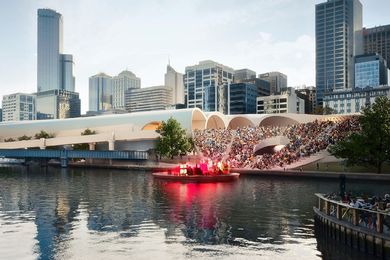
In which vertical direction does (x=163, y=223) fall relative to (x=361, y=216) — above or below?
below

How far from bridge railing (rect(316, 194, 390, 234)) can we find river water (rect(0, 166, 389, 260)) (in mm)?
1874

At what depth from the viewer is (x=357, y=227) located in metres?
24.4

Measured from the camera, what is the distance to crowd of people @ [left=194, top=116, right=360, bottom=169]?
76.5 m

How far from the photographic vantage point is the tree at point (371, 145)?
65.3m

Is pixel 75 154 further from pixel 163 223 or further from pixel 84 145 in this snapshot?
pixel 163 223

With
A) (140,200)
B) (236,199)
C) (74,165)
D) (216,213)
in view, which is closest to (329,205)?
(216,213)

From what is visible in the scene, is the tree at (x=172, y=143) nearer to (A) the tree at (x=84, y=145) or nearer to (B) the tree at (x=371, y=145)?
(A) the tree at (x=84, y=145)

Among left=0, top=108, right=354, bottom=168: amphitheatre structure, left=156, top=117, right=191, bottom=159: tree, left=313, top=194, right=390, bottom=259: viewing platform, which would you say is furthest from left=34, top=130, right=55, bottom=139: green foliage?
left=313, top=194, right=390, bottom=259: viewing platform

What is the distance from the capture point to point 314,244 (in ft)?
85.5

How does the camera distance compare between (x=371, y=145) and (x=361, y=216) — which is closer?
(x=361, y=216)

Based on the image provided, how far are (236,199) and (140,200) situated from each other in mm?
9464

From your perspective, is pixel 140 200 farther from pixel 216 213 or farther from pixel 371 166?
pixel 371 166

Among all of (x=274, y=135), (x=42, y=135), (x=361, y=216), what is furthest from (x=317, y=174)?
(x=42, y=135)

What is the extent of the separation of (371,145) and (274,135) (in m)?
24.5
